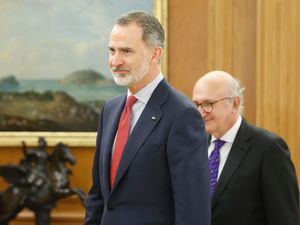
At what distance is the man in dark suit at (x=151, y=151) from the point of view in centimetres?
210

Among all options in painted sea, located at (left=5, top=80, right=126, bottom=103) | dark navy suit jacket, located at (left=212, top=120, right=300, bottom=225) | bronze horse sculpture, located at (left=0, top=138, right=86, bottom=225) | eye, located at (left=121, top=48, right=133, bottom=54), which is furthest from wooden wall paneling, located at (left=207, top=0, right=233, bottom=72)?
eye, located at (left=121, top=48, right=133, bottom=54)

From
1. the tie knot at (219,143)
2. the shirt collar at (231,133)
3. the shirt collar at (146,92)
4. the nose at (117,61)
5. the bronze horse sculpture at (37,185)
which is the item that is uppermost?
the nose at (117,61)

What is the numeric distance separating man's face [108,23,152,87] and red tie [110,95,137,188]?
138 mm

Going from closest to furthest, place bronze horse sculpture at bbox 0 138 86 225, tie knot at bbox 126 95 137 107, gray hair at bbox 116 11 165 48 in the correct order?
gray hair at bbox 116 11 165 48 < tie knot at bbox 126 95 137 107 < bronze horse sculpture at bbox 0 138 86 225

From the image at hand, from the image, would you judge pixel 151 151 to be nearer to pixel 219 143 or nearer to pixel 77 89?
pixel 219 143

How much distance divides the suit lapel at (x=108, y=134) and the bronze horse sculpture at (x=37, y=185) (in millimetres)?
2416

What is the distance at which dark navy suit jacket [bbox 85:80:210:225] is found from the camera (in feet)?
6.87

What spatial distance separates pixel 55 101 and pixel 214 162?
2687mm

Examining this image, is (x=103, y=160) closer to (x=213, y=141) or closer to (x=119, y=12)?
(x=213, y=141)

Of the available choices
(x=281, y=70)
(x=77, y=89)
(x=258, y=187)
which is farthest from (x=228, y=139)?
(x=77, y=89)

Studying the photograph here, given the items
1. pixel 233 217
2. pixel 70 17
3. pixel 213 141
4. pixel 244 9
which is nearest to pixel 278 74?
pixel 244 9

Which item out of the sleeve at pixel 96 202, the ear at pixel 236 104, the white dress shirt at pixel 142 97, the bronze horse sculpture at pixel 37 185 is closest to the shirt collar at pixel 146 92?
the white dress shirt at pixel 142 97

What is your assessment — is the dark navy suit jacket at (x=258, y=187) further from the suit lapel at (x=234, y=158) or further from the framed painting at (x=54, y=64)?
the framed painting at (x=54, y=64)

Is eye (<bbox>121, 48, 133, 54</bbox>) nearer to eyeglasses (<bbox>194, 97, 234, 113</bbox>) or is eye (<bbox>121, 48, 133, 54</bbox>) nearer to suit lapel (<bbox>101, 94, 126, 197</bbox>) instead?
suit lapel (<bbox>101, 94, 126, 197</bbox>)
